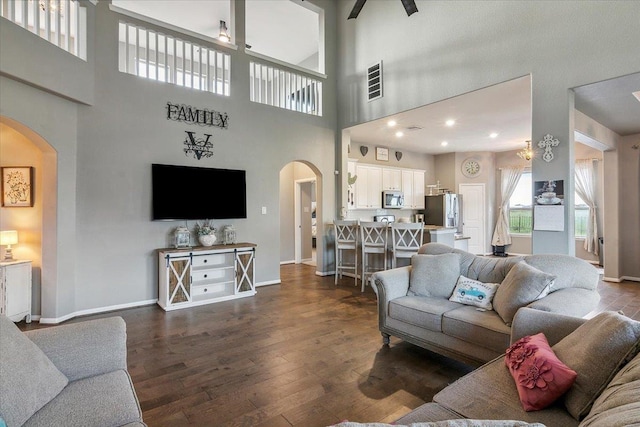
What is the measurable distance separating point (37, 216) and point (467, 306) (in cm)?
482

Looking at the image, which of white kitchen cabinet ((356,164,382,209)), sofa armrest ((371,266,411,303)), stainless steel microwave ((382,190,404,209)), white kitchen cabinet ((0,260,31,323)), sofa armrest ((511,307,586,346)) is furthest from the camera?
stainless steel microwave ((382,190,404,209))

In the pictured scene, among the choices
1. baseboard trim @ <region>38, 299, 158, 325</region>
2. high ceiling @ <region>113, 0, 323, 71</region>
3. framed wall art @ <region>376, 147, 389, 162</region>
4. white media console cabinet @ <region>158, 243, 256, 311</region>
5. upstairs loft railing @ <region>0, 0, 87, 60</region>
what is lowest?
baseboard trim @ <region>38, 299, 158, 325</region>

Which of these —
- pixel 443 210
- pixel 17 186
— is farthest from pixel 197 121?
pixel 443 210

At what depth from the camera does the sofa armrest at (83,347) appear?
5.37 feet

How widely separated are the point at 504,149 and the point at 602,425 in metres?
8.89

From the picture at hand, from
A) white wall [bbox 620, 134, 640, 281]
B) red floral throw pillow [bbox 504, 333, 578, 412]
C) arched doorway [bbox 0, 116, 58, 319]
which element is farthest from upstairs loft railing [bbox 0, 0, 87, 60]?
white wall [bbox 620, 134, 640, 281]

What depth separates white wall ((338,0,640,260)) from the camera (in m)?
3.35

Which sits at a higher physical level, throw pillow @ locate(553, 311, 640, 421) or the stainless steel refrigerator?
the stainless steel refrigerator

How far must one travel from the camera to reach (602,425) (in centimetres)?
83

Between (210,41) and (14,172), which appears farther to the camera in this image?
(210,41)

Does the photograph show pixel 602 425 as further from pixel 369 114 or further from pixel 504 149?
pixel 504 149

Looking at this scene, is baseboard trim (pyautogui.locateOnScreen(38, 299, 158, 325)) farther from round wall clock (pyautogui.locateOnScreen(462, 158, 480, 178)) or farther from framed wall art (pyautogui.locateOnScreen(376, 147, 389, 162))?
round wall clock (pyautogui.locateOnScreen(462, 158, 480, 178))

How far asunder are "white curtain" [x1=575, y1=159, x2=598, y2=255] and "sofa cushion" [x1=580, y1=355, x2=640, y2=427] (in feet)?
23.6

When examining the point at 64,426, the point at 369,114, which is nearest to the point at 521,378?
the point at 64,426
